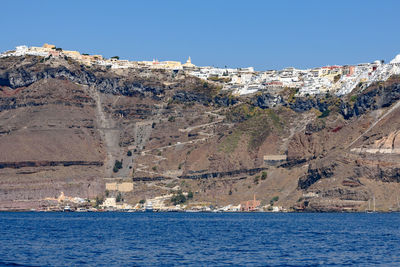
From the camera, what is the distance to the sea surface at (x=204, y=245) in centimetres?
7825

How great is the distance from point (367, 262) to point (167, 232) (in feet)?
136

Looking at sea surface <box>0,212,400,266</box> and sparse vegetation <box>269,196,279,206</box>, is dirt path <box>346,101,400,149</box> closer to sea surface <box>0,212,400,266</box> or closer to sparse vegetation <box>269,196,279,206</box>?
sparse vegetation <box>269,196,279,206</box>

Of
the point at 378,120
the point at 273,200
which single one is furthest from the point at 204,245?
the point at 378,120

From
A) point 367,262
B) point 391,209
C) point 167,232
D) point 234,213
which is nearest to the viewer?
point 367,262

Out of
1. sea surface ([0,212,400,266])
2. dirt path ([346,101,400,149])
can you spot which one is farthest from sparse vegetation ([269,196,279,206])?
sea surface ([0,212,400,266])

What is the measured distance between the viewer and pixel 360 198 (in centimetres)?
17000

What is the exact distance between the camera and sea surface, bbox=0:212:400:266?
78250 mm

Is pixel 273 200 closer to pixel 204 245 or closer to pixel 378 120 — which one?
pixel 378 120

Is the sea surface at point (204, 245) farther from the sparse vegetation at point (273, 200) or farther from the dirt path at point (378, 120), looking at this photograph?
the dirt path at point (378, 120)

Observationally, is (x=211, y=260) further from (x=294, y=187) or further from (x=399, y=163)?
(x=294, y=187)

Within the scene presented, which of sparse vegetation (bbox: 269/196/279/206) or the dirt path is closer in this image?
sparse vegetation (bbox: 269/196/279/206)

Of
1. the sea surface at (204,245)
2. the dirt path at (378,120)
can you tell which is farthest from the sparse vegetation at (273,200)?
the sea surface at (204,245)

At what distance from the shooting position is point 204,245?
306ft

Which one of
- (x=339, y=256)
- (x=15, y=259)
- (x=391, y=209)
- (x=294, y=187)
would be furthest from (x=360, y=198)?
(x=15, y=259)
